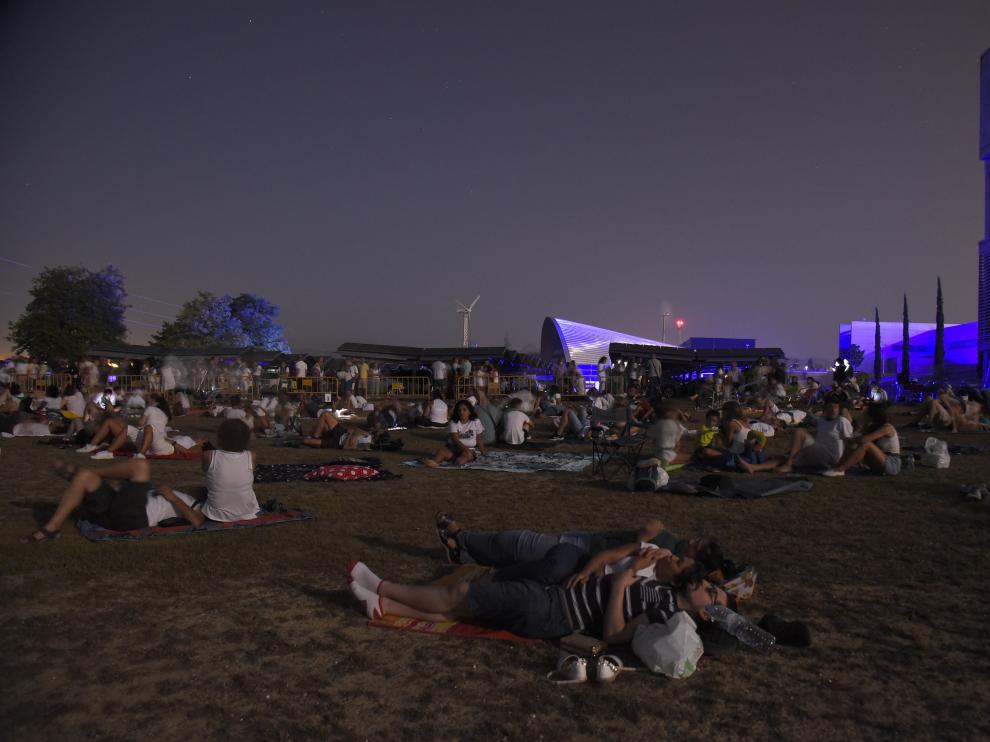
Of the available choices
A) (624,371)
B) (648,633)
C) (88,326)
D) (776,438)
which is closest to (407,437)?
(776,438)

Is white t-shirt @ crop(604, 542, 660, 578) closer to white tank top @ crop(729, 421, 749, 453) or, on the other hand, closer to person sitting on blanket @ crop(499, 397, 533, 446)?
white tank top @ crop(729, 421, 749, 453)

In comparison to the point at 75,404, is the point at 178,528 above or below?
below

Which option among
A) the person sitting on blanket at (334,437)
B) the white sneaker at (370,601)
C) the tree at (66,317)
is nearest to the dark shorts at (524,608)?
the white sneaker at (370,601)

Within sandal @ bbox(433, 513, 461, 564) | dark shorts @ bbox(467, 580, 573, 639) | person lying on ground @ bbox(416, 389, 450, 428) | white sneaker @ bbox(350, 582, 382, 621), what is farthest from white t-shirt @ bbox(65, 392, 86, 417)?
dark shorts @ bbox(467, 580, 573, 639)

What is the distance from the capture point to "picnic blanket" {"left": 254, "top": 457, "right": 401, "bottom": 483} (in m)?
9.17

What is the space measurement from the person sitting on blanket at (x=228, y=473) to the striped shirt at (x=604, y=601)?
3715 mm

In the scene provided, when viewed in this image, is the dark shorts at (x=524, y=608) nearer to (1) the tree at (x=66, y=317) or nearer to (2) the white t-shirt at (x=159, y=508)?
(2) the white t-shirt at (x=159, y=508)

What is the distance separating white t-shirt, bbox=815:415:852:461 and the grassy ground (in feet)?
8.62

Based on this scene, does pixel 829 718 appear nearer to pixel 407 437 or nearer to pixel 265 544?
pixel 265 544

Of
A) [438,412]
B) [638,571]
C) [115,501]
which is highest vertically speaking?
[438,412]

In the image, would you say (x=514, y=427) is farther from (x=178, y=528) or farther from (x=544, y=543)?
(x=544, y=543)

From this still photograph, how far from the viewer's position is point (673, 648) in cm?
340

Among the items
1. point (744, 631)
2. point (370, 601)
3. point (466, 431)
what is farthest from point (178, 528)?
point (466, 431)

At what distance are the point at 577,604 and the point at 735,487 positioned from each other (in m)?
4.91
